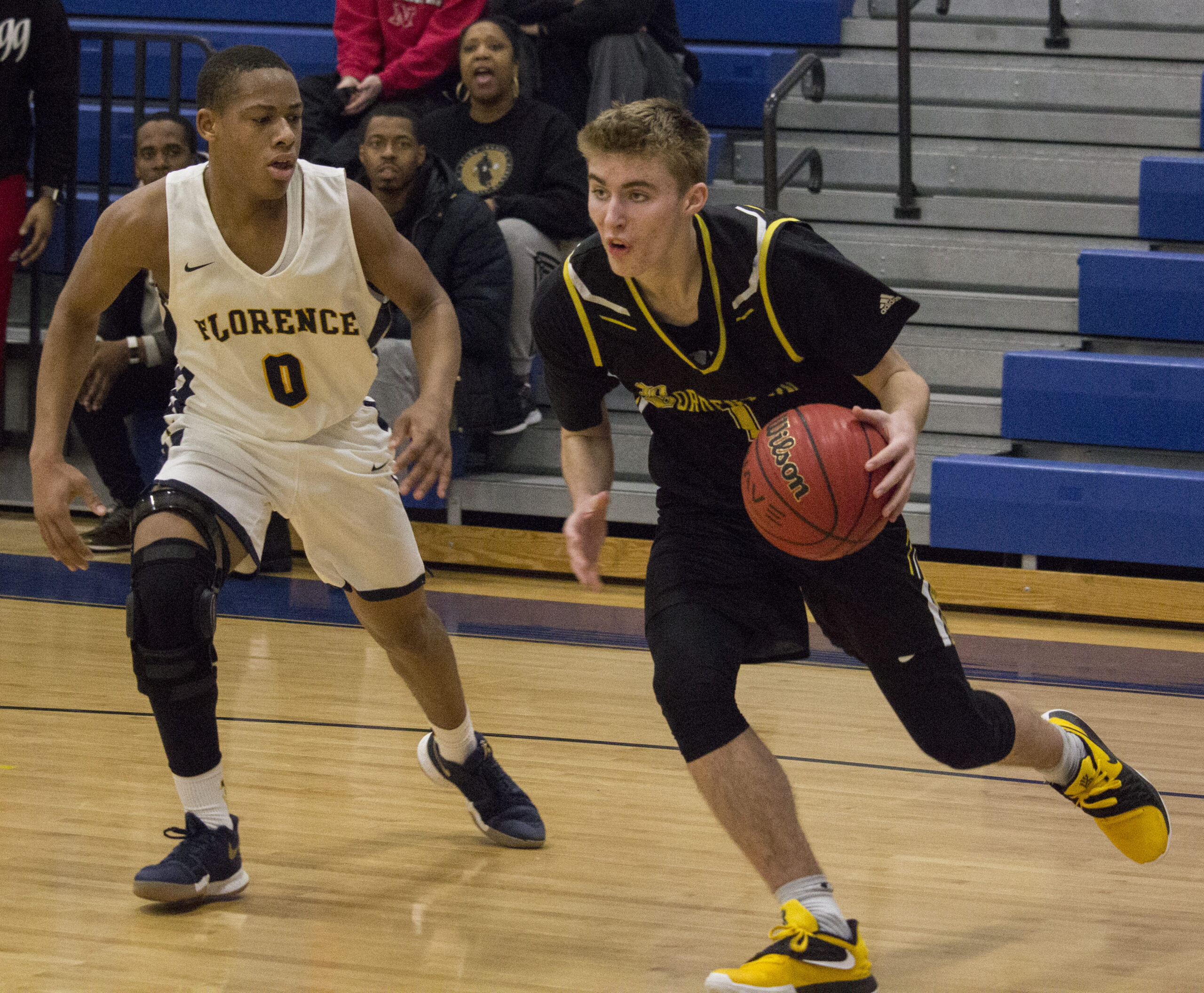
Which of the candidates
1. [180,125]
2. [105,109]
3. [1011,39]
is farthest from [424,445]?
[1011,39]

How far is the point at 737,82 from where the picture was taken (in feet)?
24.8

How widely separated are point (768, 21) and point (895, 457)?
18.5ft

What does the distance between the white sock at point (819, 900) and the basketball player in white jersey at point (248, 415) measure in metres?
0.94

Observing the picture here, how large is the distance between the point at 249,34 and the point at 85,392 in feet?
8.11

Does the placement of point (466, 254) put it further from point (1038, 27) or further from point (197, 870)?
point (197, 870)

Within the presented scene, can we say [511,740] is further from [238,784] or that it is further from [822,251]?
[822,251]

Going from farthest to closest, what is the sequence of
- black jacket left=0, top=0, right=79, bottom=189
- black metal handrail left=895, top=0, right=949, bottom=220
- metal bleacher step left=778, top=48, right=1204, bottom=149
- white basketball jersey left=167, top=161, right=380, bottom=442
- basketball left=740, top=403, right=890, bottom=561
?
metal bleacher step left=778, top=48, right=1204, bottom=149
black metal handrail left=895, top=0, right=949, bottom=220
black jacket left=0, top=0, right=79, bottom=189
white basketball jersey left=167, top=161, right=380, bottom=442
basketball left=740, top=403, right=890, bottom=561

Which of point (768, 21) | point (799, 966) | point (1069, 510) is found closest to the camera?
point (799, 966)

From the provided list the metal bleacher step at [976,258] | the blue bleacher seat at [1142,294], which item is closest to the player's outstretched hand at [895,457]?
the blue bleacher seat at [1142,294]

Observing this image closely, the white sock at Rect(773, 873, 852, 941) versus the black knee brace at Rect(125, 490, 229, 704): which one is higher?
the black knee brace at Rect(125, 490, 229, 704)

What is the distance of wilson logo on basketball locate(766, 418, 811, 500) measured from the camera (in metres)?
2.60

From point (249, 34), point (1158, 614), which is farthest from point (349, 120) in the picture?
point (1158, 614)

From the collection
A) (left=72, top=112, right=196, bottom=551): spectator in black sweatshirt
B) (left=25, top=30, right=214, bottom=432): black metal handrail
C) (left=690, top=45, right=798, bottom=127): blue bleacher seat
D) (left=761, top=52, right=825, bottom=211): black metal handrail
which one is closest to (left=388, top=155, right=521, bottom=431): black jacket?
(left=72, top=112, right=196, bottom=551): spectator in black sweatshirt

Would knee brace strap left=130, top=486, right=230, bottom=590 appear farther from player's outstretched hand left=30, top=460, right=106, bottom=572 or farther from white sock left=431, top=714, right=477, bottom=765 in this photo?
white sock left=431, top=714, right=477, bottom=765
